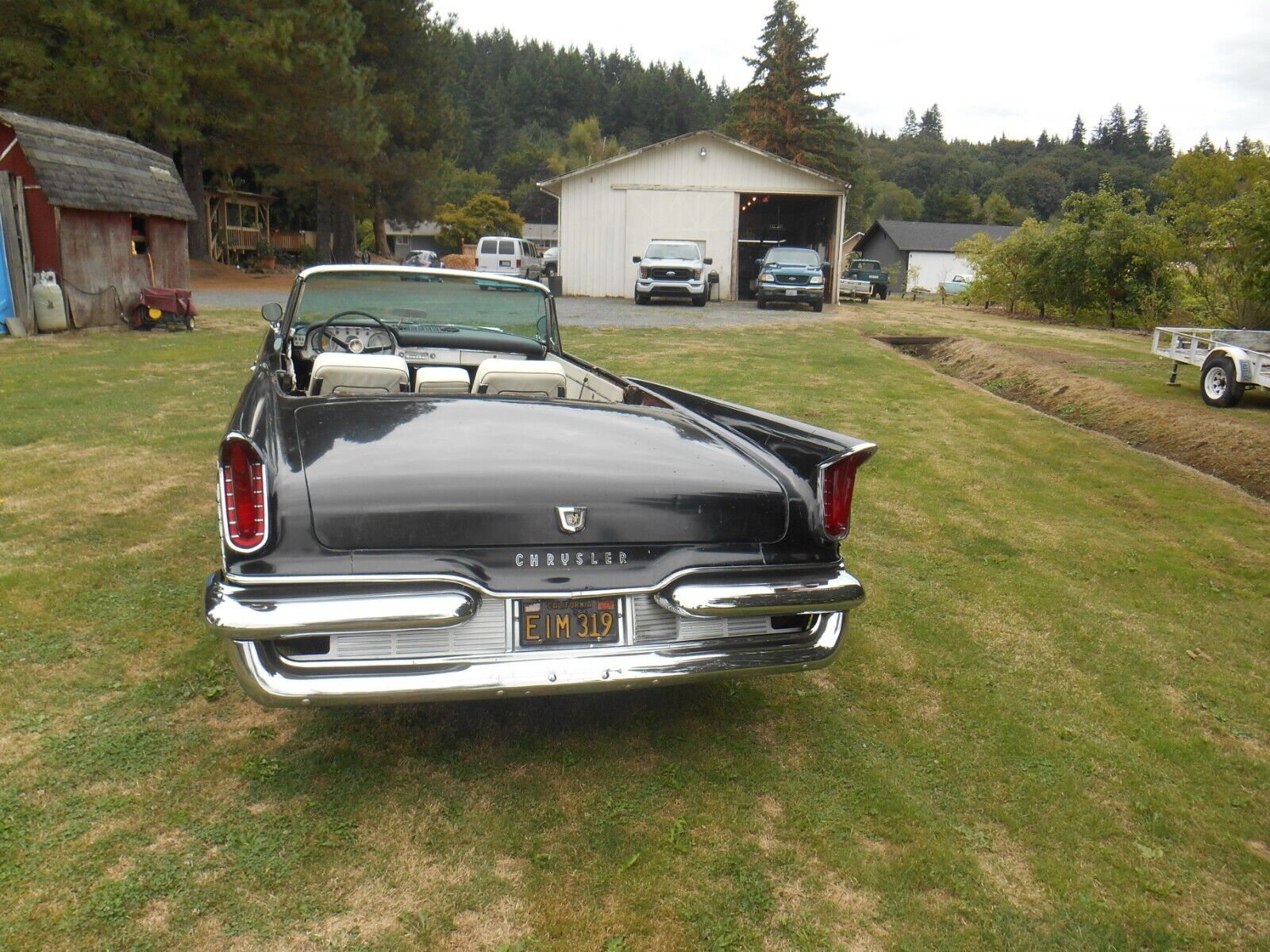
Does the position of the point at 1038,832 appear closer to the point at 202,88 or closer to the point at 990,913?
the point at 990,913

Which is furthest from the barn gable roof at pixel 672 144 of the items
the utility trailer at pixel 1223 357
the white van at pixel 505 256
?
the utility trailer at pixel 1223 357

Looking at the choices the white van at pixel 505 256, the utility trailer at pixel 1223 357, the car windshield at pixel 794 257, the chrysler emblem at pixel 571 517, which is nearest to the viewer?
the chrysler emblem at pixel 571 517

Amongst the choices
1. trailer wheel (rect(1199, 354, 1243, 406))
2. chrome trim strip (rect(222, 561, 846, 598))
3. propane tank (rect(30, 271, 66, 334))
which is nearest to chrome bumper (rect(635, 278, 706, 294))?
propane tank (rect(30, 271, 66, 334))

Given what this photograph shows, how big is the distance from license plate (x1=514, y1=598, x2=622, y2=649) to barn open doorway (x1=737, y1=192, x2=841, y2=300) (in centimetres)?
2743

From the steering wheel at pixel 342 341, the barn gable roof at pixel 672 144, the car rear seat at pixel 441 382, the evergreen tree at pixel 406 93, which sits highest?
the evergreen tree at pixel 406 93

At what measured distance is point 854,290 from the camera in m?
32.1

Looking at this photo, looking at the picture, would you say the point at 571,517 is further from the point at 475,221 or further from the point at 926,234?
the point at 926,234

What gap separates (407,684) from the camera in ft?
8.66

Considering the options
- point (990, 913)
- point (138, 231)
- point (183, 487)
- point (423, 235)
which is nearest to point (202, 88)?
point (138, 231)

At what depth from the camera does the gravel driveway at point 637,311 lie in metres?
18.8

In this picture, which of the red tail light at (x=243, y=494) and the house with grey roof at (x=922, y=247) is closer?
the red tail light at (x=243, y=494)

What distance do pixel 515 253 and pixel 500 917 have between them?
105 ft

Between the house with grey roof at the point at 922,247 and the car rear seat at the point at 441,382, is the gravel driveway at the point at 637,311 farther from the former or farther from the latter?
the house with grey roof at the point at 922,247

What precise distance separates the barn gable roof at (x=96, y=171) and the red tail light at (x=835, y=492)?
1415 cm
